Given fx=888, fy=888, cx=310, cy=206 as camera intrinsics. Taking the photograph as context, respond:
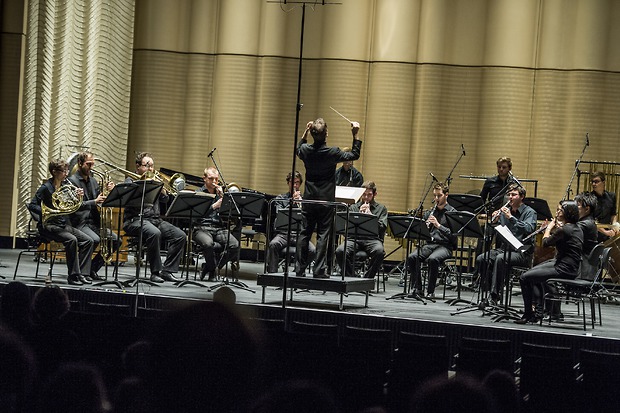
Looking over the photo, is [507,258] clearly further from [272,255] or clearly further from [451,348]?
[272,255]

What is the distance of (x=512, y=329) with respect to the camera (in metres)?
7.63

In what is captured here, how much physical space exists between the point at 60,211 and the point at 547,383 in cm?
570

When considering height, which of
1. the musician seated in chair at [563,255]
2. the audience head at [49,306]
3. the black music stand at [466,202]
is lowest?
the audience head at [49,306]

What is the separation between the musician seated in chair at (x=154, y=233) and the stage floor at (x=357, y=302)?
264 mm

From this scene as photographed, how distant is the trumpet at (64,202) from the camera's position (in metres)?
9.30

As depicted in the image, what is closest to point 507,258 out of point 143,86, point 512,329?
point 512,329

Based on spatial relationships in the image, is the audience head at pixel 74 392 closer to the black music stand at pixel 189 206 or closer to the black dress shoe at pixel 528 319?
the black music stand at pixel 189 206

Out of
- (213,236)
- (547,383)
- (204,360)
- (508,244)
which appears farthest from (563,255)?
(204,360)

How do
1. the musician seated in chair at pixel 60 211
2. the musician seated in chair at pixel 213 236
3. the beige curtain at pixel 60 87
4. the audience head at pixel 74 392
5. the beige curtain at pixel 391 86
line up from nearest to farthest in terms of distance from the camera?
the audience head at pixel 74 392, the musician seated in chair at pixel 60 211, the musician seated in chair at pixel 213 236, the beige curtain at pixel 60 87, the beige curtain at pixel 391 86

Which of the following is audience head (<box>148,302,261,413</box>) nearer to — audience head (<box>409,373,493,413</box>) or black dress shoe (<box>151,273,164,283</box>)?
audience head (<box>409,373,493,413</box>)

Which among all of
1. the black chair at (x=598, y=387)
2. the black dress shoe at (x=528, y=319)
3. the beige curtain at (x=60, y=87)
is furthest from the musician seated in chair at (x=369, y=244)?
the black chair at (x=598, y=387)

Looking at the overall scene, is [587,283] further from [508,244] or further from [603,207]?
[603,207]

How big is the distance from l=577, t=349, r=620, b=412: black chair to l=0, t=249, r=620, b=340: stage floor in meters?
2.21

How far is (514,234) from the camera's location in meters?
9.16
